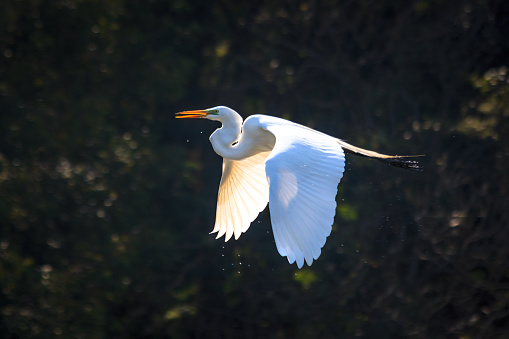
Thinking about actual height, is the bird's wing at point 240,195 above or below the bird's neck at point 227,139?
below

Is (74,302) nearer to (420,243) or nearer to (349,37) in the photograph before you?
(420,243)

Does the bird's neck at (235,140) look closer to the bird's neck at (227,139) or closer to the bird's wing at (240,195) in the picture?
the bird's neck at (227,139)

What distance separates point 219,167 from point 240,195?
292cm

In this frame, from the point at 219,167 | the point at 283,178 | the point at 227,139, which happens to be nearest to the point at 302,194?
the point at 283,178

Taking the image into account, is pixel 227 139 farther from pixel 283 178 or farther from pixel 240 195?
pixel 283 178

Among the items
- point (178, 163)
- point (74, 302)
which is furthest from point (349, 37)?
point (74, 302)

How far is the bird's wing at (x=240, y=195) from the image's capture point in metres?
3.91

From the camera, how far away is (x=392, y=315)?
5945mm

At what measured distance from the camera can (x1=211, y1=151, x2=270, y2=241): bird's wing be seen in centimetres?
391

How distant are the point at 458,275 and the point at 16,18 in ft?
13.6

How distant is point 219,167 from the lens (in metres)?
6.89

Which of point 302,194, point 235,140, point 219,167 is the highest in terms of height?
point 235,140

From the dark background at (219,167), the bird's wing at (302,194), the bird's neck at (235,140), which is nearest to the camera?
the bird's wing at (302,194)

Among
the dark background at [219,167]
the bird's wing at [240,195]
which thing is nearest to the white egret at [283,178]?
the bird's wing at [240,195]
